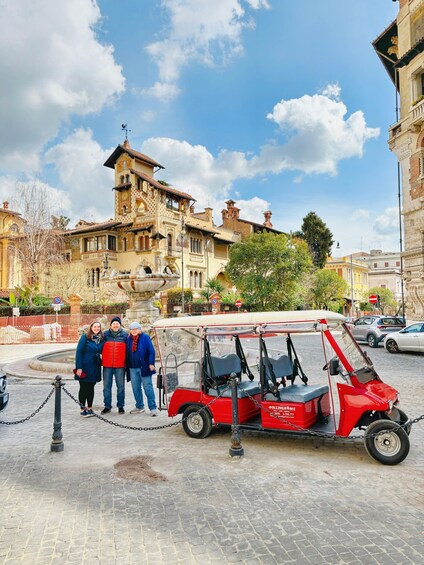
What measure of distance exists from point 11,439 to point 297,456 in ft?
15.5

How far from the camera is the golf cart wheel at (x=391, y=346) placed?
774 inches

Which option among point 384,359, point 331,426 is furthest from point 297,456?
point 384,359

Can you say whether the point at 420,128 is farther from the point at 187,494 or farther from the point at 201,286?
the point at 201,286

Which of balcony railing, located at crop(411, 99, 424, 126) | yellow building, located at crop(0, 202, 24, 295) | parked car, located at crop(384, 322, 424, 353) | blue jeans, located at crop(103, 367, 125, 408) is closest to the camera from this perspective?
blue jeans, located at crop(103, 367, 125, 408)

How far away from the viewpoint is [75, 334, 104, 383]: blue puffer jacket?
818 cm

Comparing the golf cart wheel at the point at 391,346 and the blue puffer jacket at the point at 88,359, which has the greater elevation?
the blue puffer jacket at the point at 88,359

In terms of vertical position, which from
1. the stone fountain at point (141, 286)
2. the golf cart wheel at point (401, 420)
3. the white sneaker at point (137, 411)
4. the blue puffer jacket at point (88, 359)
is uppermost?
the stone fountain at point (141, 286)

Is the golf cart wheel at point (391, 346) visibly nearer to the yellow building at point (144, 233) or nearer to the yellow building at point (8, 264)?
the yellow building at point (144, 233)

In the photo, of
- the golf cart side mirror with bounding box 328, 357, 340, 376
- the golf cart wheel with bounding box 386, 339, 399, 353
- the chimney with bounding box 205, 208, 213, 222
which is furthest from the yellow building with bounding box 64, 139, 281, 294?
the golf cart side mirror with bounding box 328, 357, 340, 376

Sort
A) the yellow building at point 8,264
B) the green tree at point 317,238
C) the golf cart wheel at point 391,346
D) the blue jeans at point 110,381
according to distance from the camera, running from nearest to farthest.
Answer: the blue jeans at point 110,381, the golf cart wheel at point 391,346, the yellow building at point 8,264, the green tree at point 317,238

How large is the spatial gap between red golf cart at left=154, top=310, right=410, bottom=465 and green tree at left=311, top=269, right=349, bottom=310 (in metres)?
48.0

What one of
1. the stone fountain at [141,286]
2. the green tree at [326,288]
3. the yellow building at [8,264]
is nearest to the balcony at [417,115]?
the stone fountain at [141,286]

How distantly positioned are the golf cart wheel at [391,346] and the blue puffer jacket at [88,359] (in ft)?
51.0

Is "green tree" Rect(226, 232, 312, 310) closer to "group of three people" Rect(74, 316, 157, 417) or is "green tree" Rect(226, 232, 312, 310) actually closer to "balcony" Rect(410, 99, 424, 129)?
"balcony" Rect(410, 99, 424, 129)
